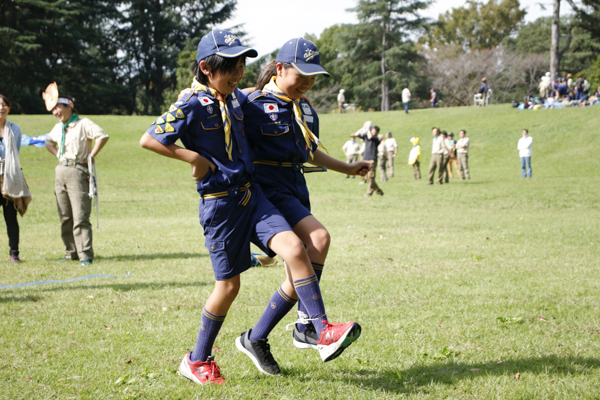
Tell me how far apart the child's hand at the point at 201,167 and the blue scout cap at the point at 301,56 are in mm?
820

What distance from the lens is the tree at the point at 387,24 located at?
54438 mm

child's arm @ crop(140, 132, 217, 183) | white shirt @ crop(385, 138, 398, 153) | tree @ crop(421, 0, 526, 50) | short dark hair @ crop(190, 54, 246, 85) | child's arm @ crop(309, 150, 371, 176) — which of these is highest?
tree @ crop(421, 0, 526, 50)

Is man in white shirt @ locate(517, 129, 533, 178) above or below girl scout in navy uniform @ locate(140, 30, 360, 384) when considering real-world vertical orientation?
below

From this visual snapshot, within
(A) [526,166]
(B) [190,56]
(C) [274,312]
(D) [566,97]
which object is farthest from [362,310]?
(B) [190,56]

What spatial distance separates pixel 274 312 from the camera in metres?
3.56

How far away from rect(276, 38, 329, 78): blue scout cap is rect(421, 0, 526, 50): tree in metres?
68.5

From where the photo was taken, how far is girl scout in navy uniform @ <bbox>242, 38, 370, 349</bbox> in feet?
11.4

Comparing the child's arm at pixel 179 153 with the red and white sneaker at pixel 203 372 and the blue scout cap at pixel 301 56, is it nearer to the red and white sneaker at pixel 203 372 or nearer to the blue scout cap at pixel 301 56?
the blue scout cap at pixel 301 56

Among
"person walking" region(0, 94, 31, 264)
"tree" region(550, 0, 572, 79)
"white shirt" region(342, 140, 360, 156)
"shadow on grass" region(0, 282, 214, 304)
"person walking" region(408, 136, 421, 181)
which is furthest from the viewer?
"tree" region(550, 0, 572, 79)

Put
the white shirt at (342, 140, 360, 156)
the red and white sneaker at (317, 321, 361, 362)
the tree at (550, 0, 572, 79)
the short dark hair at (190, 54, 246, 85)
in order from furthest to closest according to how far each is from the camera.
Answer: the tree at (550, 0, 572, 79), the white shirt at (342, 140, 360, 156), the short dark hair at (190, 54, 246, 85), the red and white sneaker at (317, 321, 361, 362)

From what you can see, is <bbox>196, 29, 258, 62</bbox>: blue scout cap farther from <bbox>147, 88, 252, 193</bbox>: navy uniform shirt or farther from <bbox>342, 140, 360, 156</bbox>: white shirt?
<bbox>342, 140, 360, 156</bbox>: white shirt

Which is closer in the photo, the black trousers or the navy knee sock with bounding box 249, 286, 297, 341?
the navy knee sock with bounding box 249, 286, 297, 341

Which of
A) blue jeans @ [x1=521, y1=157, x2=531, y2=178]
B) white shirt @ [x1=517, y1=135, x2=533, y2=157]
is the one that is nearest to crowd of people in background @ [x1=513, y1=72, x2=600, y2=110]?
blue jeans @ [x1=521, y1=157, x2=531, y2=178]

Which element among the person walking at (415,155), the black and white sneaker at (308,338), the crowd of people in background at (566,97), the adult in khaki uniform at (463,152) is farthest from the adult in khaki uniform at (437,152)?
the crowd of people in background at (566,97)
